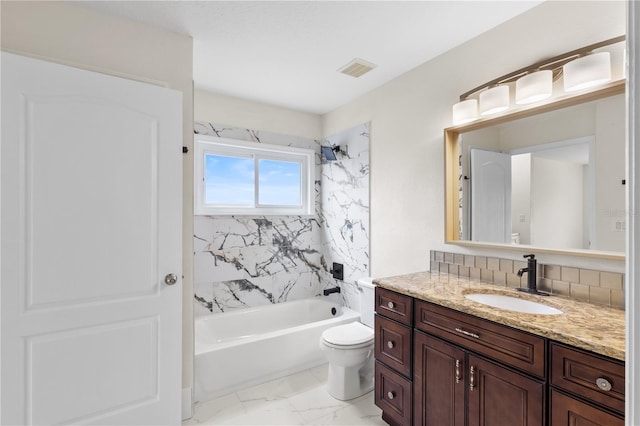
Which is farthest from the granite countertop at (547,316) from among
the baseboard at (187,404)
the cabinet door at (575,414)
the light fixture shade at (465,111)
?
the baseboard at (187,404)

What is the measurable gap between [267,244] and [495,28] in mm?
2580

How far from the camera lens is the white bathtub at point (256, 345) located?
7.10ft

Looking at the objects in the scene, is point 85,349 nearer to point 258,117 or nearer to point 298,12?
point 298,12

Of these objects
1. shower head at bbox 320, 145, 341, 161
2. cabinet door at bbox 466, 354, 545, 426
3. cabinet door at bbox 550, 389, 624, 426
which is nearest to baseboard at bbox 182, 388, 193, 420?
cabinet door at bbox 466, 354, 545, 426

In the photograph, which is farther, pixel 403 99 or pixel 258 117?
pixel 258 117

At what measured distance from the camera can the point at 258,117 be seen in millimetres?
3131

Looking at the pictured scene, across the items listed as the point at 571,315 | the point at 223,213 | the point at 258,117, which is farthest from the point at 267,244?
the point at 571,315

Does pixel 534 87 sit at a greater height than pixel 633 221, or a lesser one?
greater

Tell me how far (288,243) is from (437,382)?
212cm

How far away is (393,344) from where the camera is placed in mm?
1759

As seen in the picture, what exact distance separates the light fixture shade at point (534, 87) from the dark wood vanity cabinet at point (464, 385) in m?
1.20

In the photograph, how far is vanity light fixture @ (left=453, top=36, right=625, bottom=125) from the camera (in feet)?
4.52

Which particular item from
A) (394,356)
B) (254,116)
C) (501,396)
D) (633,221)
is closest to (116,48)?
(254,116)

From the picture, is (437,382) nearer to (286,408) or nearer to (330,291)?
(286,408)
